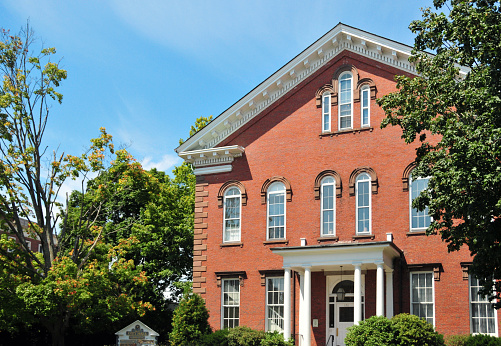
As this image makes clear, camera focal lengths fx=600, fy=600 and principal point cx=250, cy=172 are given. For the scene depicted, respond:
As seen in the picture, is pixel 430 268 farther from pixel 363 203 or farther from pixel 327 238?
pixel 327 238

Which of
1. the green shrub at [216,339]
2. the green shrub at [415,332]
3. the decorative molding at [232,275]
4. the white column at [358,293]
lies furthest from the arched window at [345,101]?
the green shrub at [216,339]

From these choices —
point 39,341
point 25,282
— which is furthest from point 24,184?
point 39,341

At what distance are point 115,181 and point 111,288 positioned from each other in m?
5.43

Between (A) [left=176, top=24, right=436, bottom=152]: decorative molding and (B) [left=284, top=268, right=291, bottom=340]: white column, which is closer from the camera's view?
(B) [left=284, top=268, right=291, bottom=340]: white column

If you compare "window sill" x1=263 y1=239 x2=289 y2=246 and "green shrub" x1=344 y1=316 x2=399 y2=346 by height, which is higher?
"window sill" x1=263 y1=239 x2=289 y2=246

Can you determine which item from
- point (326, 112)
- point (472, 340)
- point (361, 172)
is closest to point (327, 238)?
point (361, 172)

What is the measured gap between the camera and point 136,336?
21.8 m

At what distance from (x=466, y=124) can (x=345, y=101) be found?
9.95 meters

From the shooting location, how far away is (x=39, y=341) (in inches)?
1185

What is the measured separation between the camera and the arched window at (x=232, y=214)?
88.6 ft

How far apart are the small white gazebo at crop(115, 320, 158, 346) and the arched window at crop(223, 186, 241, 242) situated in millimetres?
6455

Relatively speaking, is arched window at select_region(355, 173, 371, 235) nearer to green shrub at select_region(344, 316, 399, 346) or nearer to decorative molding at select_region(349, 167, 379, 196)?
decorative molding at select_region(349, 167, 379, 196)

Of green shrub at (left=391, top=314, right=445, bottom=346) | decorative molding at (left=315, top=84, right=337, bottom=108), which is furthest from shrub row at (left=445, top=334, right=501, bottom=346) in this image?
decorative molding at (left=315, top=84, right=337, bottom=108)

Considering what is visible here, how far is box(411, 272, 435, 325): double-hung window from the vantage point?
74.4 feet
